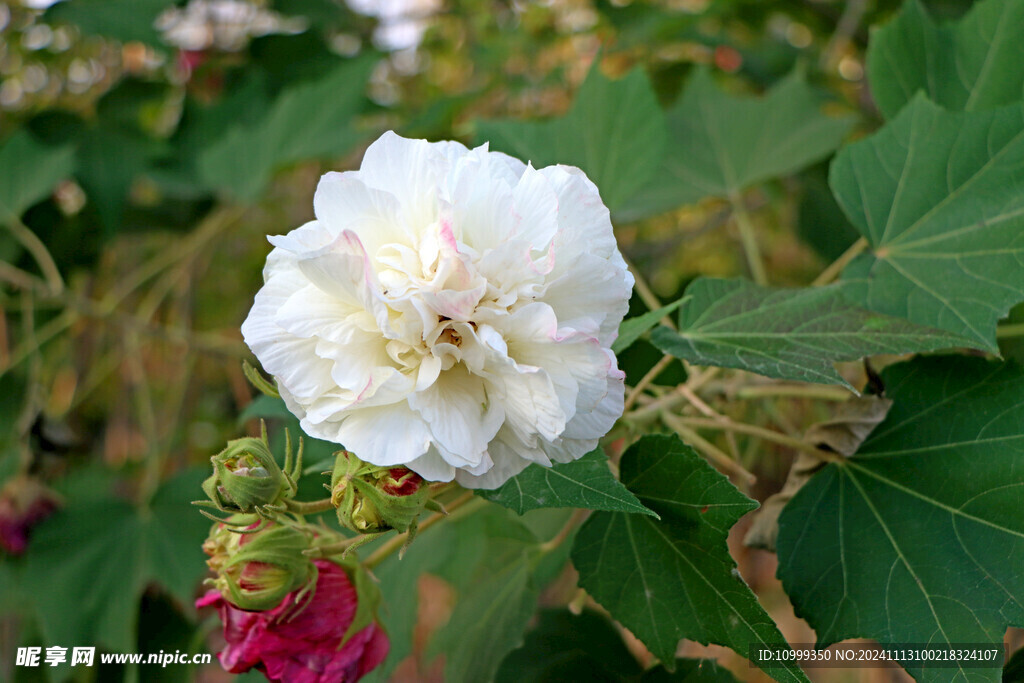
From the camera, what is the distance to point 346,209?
0.41m

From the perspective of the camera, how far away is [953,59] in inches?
28.5

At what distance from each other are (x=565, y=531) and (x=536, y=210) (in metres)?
0.37

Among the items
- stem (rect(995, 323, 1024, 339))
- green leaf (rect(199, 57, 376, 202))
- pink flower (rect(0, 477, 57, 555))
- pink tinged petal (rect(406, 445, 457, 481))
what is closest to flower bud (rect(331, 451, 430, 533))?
pink tinged petal (rect(406, 445, 457, 481))

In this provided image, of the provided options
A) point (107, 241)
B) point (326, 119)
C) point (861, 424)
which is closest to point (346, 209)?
point (861, 424)

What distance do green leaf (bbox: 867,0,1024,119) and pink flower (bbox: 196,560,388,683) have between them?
709 millimetres

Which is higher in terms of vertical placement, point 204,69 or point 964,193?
point 964,193

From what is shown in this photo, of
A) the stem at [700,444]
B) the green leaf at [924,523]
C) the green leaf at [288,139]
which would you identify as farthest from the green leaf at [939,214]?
the green leaf at [288,139]

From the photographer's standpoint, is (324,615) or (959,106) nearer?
(324,615)

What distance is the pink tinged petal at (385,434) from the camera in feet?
1.23

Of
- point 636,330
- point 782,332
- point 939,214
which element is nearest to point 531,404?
point 636,330

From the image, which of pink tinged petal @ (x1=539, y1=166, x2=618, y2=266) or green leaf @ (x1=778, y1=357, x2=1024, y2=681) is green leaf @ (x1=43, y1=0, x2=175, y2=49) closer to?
pink tinged petal @ (x1=539, y1=166, x2=618, y2=266)

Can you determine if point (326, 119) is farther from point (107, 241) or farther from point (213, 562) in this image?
point (213, 562)

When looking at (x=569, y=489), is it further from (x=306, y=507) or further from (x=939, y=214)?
(x=939, y=214)

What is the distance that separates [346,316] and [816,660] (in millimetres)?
469
